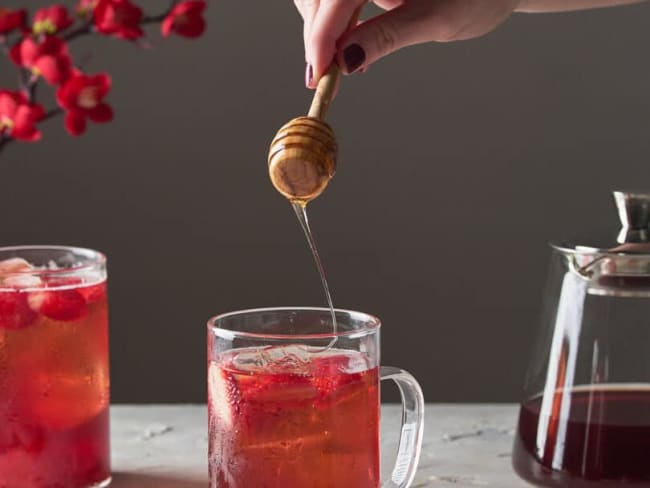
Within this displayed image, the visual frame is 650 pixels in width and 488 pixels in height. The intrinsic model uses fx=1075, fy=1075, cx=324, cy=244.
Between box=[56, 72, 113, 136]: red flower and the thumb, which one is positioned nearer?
the thumb

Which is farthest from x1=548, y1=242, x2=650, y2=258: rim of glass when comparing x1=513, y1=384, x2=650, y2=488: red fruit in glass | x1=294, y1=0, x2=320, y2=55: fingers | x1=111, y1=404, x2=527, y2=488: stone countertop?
x1=294, y1=0, x2=320, y2=55: fingers

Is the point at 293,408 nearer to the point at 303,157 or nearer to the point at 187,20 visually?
the point at 303,157

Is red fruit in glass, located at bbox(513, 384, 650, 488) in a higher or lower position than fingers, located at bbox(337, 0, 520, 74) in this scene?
lower

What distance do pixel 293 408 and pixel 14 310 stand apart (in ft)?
0.98

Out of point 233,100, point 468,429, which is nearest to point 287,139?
point 468,429

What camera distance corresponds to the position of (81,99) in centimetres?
134

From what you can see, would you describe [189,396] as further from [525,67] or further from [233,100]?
[525,67]

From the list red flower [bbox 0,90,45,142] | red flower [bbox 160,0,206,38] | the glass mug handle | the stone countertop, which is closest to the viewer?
the glass mug handle

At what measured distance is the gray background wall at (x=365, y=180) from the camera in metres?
2.44

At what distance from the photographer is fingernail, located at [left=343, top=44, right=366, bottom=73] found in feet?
3.49

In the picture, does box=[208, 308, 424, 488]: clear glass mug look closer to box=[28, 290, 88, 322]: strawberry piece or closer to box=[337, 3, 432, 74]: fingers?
box=[28, 290, 88, 322]: strawberry piece

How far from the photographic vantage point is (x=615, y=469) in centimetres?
101

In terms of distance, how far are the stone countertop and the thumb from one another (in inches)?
17.1


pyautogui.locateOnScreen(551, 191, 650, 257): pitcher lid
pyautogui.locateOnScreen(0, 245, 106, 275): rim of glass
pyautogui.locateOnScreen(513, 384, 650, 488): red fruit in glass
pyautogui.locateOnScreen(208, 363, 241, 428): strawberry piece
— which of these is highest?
pyautogui.locateOnScreen(551, 191, 650, 257): pitcher lid
